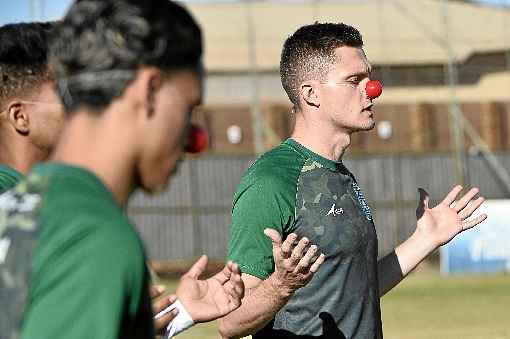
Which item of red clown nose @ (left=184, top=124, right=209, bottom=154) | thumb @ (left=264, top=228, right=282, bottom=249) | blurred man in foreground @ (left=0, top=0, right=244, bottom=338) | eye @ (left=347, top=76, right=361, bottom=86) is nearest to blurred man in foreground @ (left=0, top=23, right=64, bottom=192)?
thumb @ (left=264, top=228, right=282, bottom=249)

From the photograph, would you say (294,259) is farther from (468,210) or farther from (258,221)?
(468,210)

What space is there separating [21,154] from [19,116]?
0.45 feet

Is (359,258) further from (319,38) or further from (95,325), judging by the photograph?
(95,325)

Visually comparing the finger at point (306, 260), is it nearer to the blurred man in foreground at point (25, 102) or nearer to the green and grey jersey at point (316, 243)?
the green and grey jersey at point (316, 243)

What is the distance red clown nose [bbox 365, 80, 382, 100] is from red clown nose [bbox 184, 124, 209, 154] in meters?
3.07

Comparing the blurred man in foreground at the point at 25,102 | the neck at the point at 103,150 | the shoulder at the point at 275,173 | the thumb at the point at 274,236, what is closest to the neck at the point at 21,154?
the blurred man in foreground at the point at 25,102

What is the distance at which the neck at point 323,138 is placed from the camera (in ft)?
19.7

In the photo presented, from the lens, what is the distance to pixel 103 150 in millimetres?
2746

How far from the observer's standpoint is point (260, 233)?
216 inches

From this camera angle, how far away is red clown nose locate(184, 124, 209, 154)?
115 inches

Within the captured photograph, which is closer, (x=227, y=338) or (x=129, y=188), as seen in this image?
(x=129, y=188)

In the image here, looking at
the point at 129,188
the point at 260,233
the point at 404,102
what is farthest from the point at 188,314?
the point at 404,102

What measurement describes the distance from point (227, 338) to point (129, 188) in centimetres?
280

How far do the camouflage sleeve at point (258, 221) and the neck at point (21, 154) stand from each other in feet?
3.87
